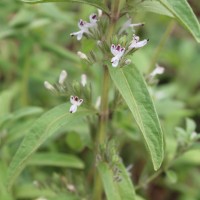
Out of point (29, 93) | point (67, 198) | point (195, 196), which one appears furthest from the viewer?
point (29, 93)

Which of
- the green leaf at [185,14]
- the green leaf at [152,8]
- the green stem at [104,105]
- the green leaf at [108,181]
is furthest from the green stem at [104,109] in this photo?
the green leaf at [185,14]

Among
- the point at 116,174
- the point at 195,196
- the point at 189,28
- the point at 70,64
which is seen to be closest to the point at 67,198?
the point at 116,174

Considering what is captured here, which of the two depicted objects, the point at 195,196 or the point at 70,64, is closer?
the point at 195,196

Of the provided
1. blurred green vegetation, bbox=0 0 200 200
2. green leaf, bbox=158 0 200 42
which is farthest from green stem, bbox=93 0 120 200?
green leaf, bbox=158 0 200 42

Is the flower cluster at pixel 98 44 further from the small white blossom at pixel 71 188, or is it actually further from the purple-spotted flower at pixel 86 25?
the small white blossom at pixel 71 188

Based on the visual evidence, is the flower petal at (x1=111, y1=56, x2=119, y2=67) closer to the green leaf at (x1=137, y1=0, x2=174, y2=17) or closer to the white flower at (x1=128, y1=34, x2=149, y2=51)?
the white flower at (x1=128, y1=34, x2=149, y2=51)

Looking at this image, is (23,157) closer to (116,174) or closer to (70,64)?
(116,174)

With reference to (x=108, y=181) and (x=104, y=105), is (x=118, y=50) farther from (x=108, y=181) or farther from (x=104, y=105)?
(x=108, y=181)
